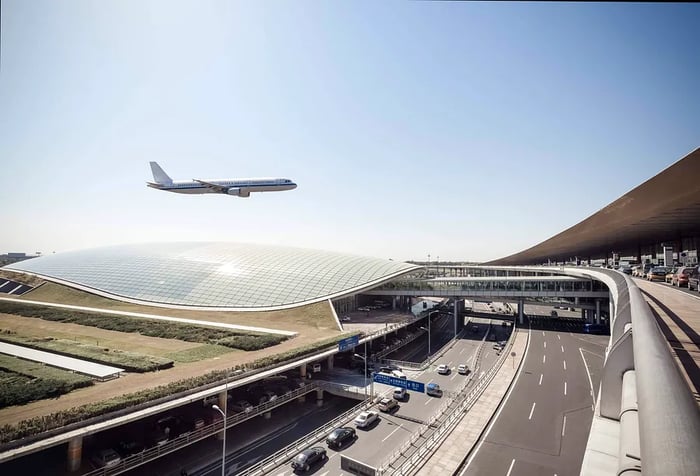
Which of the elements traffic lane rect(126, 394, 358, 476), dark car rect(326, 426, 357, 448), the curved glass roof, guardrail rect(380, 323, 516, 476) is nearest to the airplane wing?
the curved glass roof

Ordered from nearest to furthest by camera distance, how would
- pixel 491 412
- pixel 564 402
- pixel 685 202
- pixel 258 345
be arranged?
pixel 685 202 < pixel 491 412 < pixel 564 402 < pixel 258 345

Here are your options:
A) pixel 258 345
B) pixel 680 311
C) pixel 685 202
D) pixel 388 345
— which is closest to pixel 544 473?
pixel 680 311

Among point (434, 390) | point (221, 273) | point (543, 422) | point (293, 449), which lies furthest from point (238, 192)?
point (543, 422)

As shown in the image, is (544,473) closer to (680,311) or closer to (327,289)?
(680,311)

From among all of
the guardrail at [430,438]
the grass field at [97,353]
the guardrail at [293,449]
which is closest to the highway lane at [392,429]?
the guardrail at [293,449]

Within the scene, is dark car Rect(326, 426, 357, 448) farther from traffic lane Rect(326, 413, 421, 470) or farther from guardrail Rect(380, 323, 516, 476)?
guardrail Rect(380, 323, 516, 476)

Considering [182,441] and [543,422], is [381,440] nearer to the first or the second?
[543,422]

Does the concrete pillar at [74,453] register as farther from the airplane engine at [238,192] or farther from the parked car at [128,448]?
the airplane engine at [238,192]
